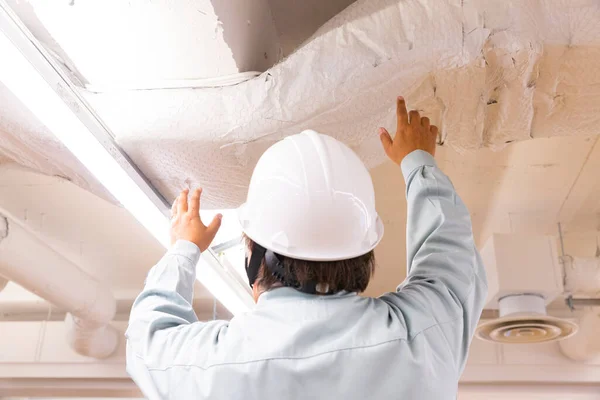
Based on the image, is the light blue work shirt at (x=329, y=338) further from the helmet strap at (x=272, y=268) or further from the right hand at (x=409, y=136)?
the right hand at (x=409, y=136)

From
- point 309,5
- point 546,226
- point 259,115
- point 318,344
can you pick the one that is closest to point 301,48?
point 259,115

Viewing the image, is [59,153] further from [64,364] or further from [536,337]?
[64,364]

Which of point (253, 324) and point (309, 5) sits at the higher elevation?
point (309, 5)

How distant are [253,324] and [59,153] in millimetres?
775

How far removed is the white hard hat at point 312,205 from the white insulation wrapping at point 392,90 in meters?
0.20

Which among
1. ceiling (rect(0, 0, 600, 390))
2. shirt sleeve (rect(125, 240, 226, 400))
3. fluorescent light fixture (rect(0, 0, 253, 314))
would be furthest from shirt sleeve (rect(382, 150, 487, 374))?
fluorescent light fixture (rect(0, 0, 253, 314))

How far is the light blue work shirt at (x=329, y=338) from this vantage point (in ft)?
3.02

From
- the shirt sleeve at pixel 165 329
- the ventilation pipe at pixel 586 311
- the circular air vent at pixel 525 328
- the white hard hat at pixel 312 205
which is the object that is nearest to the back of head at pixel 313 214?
the white hard hat at pixel 312 205

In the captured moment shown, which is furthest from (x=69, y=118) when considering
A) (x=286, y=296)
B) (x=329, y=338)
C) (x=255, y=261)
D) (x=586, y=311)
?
(x=586, y=311)

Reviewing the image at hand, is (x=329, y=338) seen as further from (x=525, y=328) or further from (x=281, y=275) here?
(x=525, y=328)

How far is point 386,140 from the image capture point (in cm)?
132

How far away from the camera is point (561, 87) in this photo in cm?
132

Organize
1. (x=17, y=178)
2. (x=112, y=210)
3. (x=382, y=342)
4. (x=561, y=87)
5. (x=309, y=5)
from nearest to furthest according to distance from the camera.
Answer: (x=382, y=342), (x=561, y=87), (x=309, y=5), (x=17, y=178), (x=112, y=210)

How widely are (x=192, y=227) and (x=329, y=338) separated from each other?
463mm
